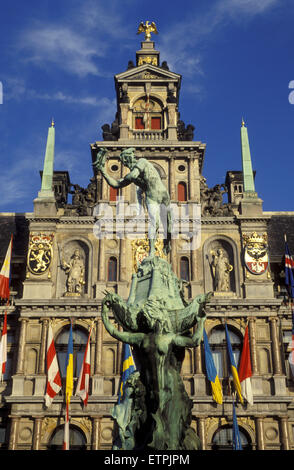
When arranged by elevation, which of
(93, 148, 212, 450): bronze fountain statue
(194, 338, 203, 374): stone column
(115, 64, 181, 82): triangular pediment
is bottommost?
(93, 148, 212, 450): bronze fountain statue

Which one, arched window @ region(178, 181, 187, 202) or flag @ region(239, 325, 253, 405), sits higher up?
arched window @ region(178, 181, 187, 202)

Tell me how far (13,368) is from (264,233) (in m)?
15.3

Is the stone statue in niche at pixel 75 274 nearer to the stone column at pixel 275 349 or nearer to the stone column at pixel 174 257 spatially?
the stone column at pixel 174 257

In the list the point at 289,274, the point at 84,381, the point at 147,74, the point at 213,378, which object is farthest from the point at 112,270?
the point at 147,74

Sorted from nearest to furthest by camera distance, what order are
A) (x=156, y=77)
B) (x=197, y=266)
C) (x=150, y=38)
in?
(x=197, y=266) → (x=156, y=77) → (x=150, y=38)

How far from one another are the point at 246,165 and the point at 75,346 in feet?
48.4

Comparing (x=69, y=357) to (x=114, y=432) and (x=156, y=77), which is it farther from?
(x=156, y=77)

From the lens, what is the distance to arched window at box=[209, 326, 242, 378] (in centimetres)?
2969

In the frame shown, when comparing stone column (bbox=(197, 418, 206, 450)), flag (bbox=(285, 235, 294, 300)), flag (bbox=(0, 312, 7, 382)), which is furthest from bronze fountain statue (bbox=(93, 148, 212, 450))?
flag (bbox=(285, 235, 294, 300))

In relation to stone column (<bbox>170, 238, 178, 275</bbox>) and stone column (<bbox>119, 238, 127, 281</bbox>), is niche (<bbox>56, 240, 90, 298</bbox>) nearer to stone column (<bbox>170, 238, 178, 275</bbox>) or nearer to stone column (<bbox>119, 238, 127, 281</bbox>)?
stone column (<bbox>119, 238, 127, 281</bbox>)

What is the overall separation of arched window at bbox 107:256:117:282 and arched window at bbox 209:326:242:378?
241 inches

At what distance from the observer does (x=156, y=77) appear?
3750 cm
